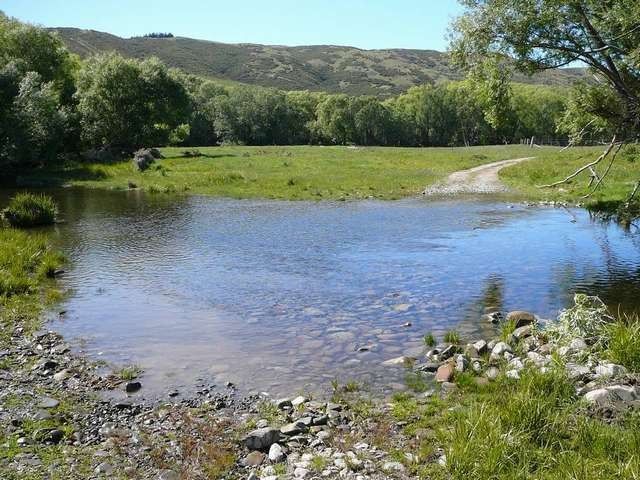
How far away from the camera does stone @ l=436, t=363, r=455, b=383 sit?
35.7 ft

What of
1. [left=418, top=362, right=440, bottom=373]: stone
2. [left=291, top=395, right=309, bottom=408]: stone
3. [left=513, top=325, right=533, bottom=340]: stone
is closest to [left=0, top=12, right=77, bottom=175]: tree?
[left=291, top=395, right=309, bottom=408]: stone

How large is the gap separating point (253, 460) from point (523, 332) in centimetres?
738

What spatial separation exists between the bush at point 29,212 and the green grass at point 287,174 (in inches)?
636

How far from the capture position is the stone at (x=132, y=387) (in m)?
10.7

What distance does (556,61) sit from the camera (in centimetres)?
2125

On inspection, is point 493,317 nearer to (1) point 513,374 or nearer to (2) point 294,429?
(1) point 513,374

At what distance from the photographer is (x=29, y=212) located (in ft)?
97.0

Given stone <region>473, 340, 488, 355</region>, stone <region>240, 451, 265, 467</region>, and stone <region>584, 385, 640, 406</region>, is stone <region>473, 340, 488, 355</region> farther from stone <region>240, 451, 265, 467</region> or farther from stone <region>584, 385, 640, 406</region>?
stone <region>240, 451, 265, 467</region>

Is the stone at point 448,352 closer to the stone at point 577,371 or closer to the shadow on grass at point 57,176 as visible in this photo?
the stone at point 577,371

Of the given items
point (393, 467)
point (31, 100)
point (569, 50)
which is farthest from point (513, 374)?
point (31, 100)

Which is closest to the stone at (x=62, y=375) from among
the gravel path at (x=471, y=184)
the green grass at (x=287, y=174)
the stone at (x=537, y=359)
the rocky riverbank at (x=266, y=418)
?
the rocky riverbank at (x=266, y=418)

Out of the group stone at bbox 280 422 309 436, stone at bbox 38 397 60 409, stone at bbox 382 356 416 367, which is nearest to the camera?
stone at bbox 280 422 309 436

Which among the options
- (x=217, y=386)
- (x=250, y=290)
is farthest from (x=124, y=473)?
(x=250, y=290)

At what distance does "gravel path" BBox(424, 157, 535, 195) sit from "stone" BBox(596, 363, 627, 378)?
35911 millimetres
